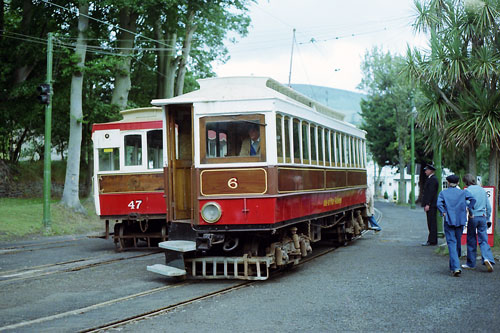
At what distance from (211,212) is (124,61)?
17158mm

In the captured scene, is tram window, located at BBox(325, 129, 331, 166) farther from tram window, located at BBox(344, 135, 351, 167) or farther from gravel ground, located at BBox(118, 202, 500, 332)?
gravel ground, located at BBox(118, 202, 500, 332)

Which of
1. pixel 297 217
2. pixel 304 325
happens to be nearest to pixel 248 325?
pixel 304 325

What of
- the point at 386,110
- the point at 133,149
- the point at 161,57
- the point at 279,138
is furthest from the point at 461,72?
the point at 386,110

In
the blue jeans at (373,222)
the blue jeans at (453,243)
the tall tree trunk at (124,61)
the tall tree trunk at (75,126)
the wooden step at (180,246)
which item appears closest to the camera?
the wooden step at (180,246)

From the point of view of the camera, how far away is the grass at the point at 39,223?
66.0ft

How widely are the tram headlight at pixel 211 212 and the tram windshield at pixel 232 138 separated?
70cm

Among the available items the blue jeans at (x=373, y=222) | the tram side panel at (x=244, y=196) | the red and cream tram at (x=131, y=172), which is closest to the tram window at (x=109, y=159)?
the red and cream tram at (x=131, y=172)

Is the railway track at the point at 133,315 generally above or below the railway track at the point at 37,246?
below

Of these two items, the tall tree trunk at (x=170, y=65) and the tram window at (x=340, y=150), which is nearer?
the tram window at (x=340, y=150)

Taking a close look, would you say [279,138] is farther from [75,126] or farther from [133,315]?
[75,126]

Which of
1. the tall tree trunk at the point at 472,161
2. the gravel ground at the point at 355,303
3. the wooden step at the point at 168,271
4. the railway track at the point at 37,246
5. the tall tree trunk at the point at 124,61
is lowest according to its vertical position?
the gravel ground at the point at 355,303

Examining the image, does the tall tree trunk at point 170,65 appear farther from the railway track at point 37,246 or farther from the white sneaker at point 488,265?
the white sneaker at point 488,265

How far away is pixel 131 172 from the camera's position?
15.3 meters

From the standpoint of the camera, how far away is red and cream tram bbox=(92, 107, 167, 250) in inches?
599
